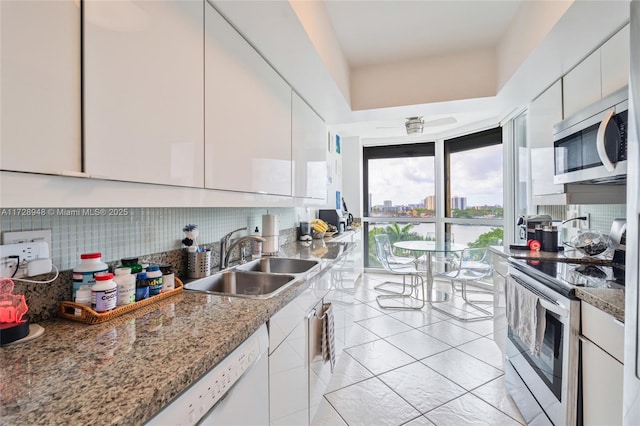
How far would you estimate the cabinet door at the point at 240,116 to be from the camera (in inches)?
47.5

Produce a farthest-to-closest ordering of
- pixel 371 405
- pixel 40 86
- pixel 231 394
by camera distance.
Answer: pixel 371 405
pixel 231 394
pixel 40 86

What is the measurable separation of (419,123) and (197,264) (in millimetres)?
2942

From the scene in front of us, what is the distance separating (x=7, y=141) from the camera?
22.7 inches

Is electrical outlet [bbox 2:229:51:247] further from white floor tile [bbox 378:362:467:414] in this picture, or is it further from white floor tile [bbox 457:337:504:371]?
white floor tile [bbox 457:337:504:371]

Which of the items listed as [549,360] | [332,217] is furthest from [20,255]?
[332,217]

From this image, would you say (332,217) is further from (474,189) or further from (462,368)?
(474,189)

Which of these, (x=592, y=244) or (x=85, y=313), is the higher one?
(x=592, y=244)

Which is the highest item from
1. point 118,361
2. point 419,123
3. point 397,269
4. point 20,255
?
point 419,123

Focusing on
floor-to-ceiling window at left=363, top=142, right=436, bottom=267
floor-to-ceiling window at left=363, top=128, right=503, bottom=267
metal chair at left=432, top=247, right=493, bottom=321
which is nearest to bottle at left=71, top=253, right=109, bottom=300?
A: metal chair at left=432, top=247, right=493, bottom=321

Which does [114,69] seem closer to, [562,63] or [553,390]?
[553,390]

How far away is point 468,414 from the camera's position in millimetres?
1737

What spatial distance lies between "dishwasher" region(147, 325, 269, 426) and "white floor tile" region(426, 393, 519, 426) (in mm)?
1222

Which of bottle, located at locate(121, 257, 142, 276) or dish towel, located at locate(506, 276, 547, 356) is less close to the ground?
bottle, located at locate(121, 257, 142, 276)

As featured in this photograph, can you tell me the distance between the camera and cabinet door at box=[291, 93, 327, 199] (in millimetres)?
2170
